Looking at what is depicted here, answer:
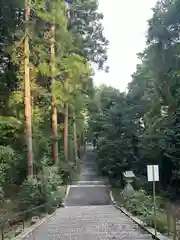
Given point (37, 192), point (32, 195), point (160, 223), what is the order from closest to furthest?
1. point (160, 223)
2. point (32, 195)
3. point (37, 192)

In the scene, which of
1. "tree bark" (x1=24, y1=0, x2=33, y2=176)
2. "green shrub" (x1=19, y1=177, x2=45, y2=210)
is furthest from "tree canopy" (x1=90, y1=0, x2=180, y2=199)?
"green shrub" (x1=19, y1=177, x2=45, y2=210)

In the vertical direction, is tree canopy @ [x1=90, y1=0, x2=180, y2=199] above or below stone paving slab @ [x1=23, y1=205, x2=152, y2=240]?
above

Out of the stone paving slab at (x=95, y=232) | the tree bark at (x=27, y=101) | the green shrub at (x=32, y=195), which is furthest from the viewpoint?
the tree bark at (x=27, y=101)

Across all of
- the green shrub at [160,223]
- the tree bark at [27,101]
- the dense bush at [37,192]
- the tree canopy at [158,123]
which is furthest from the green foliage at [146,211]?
the tree canopy at [158,123]

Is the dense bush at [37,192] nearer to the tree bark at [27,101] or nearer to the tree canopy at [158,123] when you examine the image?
the tree bark at [27,101]

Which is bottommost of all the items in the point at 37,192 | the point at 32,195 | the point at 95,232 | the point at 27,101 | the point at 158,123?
the point at 95,232

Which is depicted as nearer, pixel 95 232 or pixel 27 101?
pixel 95 232

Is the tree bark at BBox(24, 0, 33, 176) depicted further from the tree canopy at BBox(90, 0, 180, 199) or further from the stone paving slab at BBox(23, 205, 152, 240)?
the tree canopy at BBox(90, 0, 180, 199)

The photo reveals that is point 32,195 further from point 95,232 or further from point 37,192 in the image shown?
point 95,232

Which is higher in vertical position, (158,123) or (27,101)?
(27,101)

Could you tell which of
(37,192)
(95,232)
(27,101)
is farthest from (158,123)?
(95,232)

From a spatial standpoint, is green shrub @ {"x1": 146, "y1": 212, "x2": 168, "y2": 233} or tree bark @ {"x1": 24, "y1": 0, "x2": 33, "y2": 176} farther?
tree bark @ {"x1": 24, "y1": 0, "x2": 33, "y2": 176}

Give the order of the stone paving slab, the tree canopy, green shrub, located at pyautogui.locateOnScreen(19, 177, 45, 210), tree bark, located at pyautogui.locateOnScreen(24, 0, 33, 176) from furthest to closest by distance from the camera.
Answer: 1. the tree canopy
2. tree bark, located at pyautogui.locateOnScreen(24, 0, 33, 176)
3. green shrub, located at pyautogui.locateOnScreen(19, 177, 45, 210)
4. the stone paving slab

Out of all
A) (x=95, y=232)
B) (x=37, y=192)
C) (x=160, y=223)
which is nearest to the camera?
(x=95, y=232)
